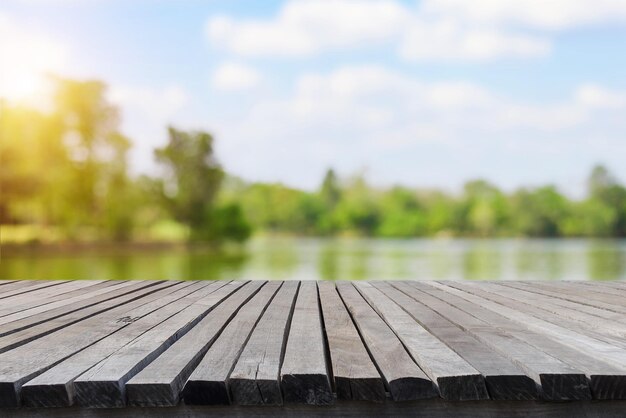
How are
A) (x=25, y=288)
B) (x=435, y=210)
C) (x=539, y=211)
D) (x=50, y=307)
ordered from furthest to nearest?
(x=435, y=210)
(x=539, y=211)
(x=25, y=288)
(x=50, y=307)

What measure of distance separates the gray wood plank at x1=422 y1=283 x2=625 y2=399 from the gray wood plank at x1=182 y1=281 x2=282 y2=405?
0.76 meters

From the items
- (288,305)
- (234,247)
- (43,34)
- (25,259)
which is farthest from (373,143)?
(288,305)

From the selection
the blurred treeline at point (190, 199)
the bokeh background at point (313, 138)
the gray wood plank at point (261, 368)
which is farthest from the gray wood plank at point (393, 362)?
the blurred treeline at point (190, 199)

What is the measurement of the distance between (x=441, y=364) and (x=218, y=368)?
556 mm

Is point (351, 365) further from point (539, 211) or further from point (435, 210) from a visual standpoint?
point (435, 210)

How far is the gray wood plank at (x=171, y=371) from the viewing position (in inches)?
53.3

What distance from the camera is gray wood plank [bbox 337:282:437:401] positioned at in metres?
1.36

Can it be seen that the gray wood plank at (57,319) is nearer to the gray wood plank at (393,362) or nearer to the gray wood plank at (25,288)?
the gray wood plank at (25,288)

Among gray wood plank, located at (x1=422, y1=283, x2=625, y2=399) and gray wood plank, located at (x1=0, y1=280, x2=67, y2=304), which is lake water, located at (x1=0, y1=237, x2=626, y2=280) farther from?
gray wood plank, located at (x1=422, y1=283, x2=625, y2=399)

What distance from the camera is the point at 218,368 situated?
4.79 ft

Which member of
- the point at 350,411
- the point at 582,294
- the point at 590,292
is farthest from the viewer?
the point at 590,292

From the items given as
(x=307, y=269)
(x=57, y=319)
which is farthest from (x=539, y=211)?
(x=57, y=319)

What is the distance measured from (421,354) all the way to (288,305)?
1110 mm

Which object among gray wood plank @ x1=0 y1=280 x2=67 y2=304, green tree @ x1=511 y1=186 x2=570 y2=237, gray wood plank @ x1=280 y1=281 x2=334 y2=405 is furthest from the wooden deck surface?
green tree @ x1=511 y1=186 x2=570 y2=237
